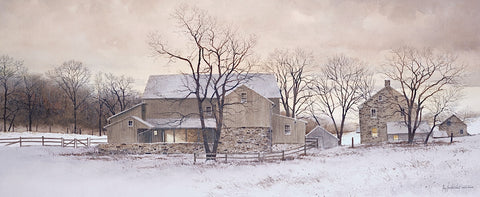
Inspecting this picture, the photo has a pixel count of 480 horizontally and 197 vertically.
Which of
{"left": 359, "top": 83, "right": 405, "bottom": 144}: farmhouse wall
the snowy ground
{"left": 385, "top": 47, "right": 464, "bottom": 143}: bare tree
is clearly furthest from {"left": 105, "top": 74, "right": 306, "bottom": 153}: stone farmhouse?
{"left": 359, "top": 83, "right": 405, "bottom": 144}: farmhouse wall

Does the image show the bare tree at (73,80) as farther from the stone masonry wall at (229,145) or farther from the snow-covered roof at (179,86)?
the stone masonry wall at (229,145)

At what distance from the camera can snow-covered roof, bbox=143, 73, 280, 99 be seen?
87.8 feet

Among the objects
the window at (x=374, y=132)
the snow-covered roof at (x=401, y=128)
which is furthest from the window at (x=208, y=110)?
the snow-covered roof at (x=401, y=128)

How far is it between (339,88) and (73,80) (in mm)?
19084

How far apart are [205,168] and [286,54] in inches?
573

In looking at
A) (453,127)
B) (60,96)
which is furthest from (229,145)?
(453,127)

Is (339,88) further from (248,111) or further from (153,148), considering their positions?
(153,148)

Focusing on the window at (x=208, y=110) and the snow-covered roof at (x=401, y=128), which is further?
the snow-covered roof at (x=401, y=128)

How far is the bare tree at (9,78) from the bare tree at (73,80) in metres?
2.08

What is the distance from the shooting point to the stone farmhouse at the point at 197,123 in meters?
23.5

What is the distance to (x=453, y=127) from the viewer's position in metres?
36.5

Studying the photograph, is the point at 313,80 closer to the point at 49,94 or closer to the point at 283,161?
the point at 283,161

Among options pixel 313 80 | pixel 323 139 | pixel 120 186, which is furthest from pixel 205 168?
pixel 313 80

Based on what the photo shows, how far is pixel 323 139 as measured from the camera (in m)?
27.2
